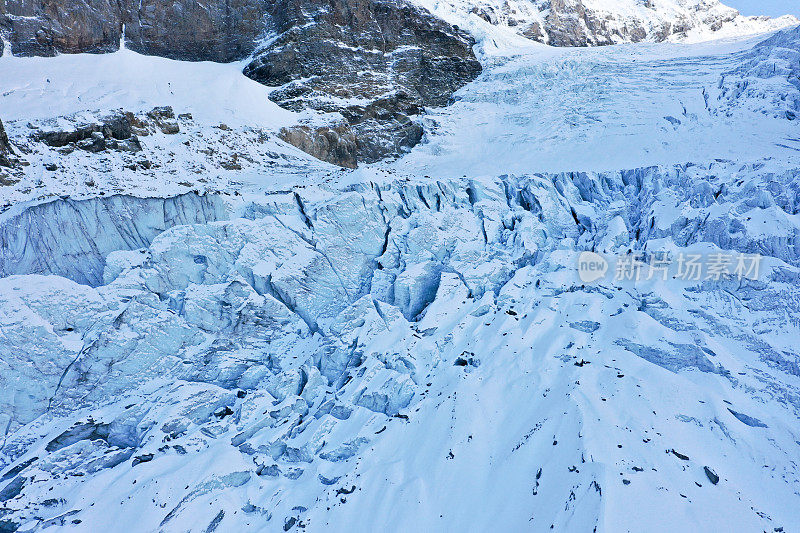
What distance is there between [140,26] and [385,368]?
1539 inches

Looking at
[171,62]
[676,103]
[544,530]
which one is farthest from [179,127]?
Answer: [676,103]

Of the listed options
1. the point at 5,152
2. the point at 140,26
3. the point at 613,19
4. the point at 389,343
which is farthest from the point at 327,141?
the point at 613,19

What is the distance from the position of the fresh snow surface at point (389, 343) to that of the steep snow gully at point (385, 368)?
88 millimetres

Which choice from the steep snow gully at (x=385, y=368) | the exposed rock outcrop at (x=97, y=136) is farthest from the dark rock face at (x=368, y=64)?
the steep snow gully at (x=385, y=368)

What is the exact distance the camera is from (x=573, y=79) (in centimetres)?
3769

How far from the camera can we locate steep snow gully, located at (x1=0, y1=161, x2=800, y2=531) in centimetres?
1418

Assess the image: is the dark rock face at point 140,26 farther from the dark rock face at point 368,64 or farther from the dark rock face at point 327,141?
the dark rock face at point 327,141

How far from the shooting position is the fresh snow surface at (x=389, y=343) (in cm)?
1429

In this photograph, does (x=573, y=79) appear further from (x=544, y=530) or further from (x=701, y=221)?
(x=544, y=530)

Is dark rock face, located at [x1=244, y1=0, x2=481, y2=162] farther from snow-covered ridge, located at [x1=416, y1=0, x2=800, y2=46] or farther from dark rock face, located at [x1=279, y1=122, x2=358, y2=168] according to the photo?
snow-covered ridge, located at [x1=416, y1=0, x2=800, y2=46]

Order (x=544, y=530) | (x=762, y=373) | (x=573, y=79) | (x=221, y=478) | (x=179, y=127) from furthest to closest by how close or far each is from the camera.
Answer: (x=573, y=79) < (x=179, y=127) < (x=762, y=373) < (x=221, y=478) < (x=544, y=530)

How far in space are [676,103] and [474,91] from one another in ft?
50.3

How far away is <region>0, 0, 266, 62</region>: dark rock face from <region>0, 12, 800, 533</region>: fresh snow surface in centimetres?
1132

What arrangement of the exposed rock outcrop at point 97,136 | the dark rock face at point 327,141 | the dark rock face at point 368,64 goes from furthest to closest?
the dark rock face at point 368,64 < the dark rock face at point 327,141 < the exposed rock outcrop at point 97,136
